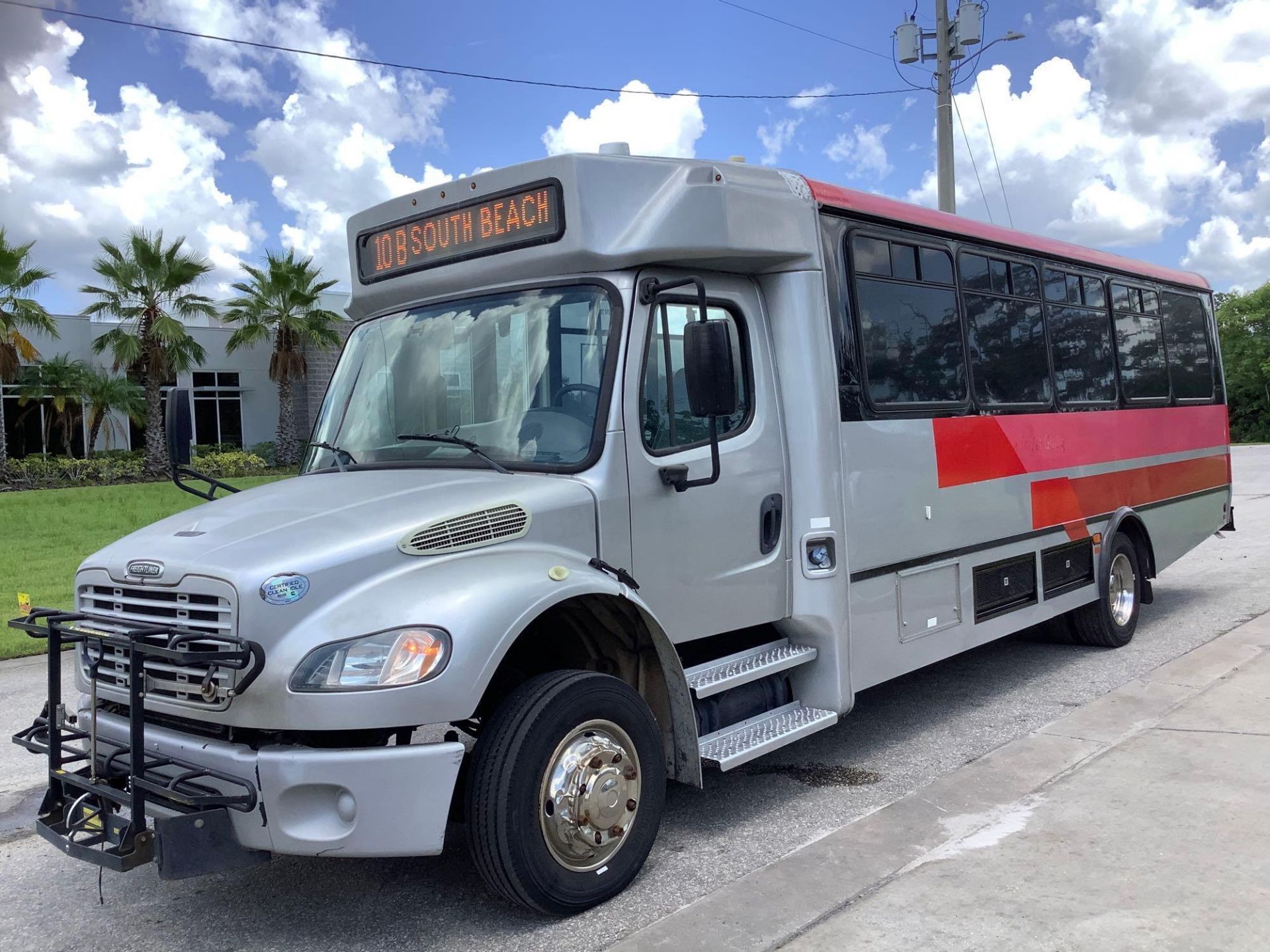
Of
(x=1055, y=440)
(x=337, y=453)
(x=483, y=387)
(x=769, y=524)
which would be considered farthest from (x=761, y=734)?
(x=1055, y=440)

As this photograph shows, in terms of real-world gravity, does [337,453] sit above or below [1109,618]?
above

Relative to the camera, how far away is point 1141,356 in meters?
9.05

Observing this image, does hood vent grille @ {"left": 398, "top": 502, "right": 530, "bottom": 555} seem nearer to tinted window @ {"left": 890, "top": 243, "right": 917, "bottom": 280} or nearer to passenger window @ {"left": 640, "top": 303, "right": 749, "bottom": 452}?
passenger window @ {"left": 640, "top": 303, "right": 749, "bottom": 452}

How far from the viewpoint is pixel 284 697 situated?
3.51 m

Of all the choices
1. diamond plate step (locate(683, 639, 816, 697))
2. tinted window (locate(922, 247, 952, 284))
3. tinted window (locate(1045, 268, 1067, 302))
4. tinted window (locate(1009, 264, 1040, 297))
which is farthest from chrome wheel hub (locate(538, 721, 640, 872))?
tinted window (locate(1045, 268, 1067, 302))

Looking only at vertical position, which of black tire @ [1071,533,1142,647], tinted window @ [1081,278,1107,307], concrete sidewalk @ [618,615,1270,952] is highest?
tinted window @ [1081,278,1107,307]

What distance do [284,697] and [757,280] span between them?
10.0 ft

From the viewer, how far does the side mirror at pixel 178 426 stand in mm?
4926

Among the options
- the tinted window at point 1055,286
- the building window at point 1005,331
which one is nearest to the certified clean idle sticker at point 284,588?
the building window at point 1005,331

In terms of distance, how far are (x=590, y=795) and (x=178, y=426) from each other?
2519 mm

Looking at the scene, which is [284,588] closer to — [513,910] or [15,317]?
[513,910]

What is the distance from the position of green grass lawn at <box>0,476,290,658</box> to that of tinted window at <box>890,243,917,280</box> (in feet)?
20.4

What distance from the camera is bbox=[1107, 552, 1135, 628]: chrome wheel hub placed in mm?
8484

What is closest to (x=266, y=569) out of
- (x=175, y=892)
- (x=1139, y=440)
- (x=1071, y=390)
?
(x=175, y=892)
